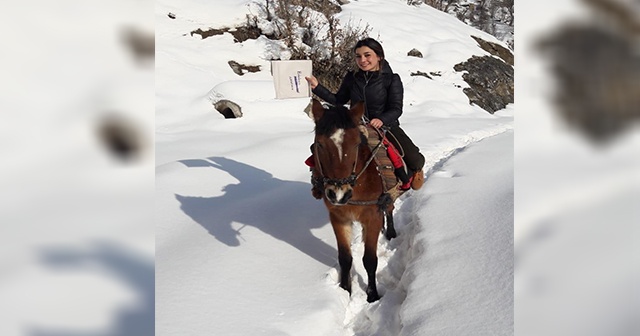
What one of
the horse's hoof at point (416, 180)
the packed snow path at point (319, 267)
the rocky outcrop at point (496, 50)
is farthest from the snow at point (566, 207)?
the rocky outcrop at point (496, 50)

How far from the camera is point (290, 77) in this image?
11375 mm

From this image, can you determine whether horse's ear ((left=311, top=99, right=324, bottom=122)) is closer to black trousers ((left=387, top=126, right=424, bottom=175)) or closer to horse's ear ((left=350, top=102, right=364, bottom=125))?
horse's ear ((left=350, top=102, right=364, bottom=125))

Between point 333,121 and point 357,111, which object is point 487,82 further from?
point 333,121

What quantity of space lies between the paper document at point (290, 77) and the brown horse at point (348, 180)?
780 centimetres

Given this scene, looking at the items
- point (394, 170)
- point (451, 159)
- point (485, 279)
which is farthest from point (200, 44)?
point (485, 279)

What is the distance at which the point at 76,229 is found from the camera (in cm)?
84

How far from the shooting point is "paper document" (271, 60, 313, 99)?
11031 mm

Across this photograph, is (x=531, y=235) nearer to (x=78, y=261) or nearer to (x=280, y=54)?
(x=78, y=261)

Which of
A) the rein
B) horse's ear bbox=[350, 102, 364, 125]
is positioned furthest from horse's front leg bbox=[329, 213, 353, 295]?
A: horse's ear bbox=[350, 102, 364, 125]

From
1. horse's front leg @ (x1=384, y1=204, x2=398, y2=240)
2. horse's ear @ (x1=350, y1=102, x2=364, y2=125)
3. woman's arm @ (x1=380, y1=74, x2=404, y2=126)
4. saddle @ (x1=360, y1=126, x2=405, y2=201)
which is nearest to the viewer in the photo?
horse's ear @ (x1=350, y1=102, x2=364, y2=125)

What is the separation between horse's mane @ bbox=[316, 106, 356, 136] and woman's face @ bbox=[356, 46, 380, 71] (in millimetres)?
721

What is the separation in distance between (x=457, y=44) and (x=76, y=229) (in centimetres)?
2164

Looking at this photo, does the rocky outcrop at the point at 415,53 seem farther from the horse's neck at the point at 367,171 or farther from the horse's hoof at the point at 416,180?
the horse's neck at the point at 367,171

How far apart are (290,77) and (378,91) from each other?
25.9ft
